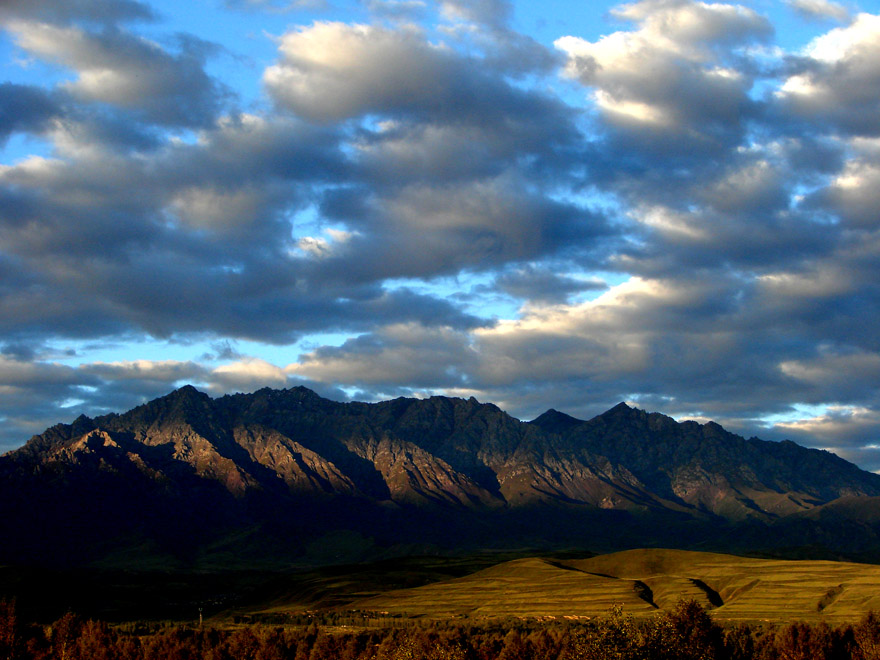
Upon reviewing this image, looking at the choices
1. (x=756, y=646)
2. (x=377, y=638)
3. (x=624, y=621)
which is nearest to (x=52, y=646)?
(x=377, y=638)

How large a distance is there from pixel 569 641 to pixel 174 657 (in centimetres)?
6561

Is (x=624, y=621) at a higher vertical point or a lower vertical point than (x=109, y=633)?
higher

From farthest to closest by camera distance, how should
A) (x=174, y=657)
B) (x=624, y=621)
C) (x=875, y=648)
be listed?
(x=174, y=657) < (x=875, y=648) < (x=624, y=621)

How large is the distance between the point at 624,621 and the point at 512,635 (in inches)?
2532

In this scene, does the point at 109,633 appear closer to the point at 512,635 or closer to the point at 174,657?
the point at 174,657

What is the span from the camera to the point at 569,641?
143000 mm

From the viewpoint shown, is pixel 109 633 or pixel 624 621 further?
pixel 109 633

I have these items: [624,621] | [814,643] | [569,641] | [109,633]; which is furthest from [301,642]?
[814,643]

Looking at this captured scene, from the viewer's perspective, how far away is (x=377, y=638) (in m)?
172

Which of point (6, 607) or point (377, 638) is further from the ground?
point (6, 607)

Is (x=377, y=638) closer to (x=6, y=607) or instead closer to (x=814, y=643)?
(x=6, y=607)

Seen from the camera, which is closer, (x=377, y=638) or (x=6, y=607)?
(x=6, y=607)

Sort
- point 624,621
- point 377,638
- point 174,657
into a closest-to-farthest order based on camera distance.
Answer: point 624,621, point 174,657, point 377,638

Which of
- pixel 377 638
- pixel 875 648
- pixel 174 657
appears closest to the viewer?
pixel 875 648
